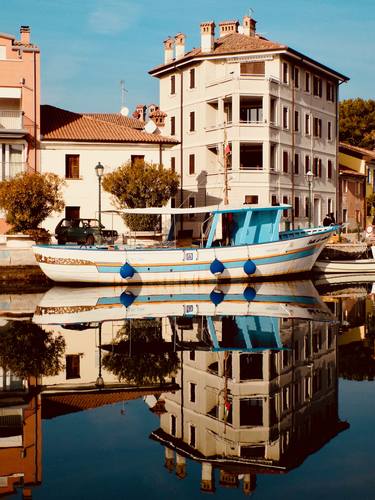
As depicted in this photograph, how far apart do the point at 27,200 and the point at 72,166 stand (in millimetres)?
10376

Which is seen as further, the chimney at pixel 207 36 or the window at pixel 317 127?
the window at pixel 317 127

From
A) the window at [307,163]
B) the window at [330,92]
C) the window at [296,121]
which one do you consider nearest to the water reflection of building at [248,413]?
the window at [296,121]

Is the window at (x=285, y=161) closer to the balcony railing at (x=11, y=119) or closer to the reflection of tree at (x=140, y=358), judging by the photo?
the balcony railing at (x=11, y=119)

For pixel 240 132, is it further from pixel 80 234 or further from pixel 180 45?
pixel 80 234

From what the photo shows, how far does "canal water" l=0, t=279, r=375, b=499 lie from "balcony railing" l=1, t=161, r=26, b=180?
23.6 meters

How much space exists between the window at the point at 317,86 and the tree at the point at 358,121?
20.0 metres

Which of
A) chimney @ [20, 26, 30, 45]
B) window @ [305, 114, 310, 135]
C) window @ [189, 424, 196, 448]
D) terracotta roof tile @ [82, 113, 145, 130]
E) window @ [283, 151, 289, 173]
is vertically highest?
chimney @ [20, 26, 30, 45]

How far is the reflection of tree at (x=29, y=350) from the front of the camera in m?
13.4

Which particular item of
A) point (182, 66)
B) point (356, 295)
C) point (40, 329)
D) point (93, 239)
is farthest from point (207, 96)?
point (40, 329)

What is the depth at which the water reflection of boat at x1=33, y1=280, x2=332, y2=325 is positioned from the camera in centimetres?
2123

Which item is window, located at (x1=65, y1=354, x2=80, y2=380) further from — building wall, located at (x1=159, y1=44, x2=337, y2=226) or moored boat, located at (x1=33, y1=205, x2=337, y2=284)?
building wall, located at (x1=159, y1=44, x2=337, y2=226)

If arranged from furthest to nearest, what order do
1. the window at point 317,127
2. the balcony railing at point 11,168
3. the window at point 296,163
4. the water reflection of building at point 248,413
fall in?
the window at point 317,127
the window at point 296,163
the balcony railing at point 11,168
the water reflection of building at point 248,413

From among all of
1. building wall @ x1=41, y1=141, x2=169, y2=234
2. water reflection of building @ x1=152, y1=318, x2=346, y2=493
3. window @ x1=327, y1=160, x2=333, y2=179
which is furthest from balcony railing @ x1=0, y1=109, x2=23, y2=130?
water reflection of building @ x1=152, y1=318, x2=346, y2=493

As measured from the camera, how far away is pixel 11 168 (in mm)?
42781
